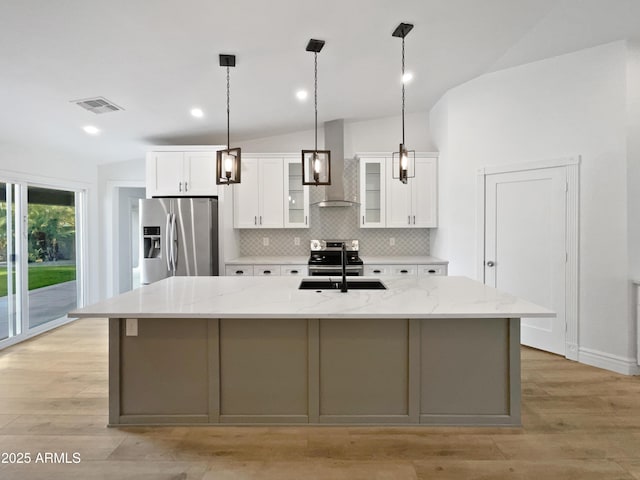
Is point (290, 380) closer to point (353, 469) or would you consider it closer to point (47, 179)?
point (353, 469)

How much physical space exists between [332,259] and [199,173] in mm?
1955

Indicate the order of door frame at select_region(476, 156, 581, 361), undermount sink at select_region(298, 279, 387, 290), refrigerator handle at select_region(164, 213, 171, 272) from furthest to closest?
refrigerator handle at select_region(164, 213, 171, 272), door frame at select_region(476, 156, 581, 361), undermount sink at select_region(298, 279, 387, 290)

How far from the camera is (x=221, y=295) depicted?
2729 millimetres

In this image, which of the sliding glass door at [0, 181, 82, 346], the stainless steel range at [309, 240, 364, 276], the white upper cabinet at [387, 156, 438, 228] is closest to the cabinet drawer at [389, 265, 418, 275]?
the stainless steel range at [309, 240, 364, 276]

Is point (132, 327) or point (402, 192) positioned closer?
point (132, 327)

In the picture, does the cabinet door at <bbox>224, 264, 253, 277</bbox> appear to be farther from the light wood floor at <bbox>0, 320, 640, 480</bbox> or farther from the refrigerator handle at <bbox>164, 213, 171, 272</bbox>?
the light wood floor at <bbox>0, 320, 640, 480</bbox>

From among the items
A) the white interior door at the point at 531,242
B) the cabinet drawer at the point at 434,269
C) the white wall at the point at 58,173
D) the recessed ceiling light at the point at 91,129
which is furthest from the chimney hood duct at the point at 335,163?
the white wall at the point at 58,173

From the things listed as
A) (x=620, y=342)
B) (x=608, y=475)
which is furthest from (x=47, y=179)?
(x=620, y=342)

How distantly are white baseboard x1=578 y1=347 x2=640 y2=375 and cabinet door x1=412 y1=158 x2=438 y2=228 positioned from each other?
2.17 m

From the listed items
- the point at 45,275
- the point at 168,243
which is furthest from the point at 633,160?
the point at 45,275

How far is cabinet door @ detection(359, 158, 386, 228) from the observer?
17.1ft

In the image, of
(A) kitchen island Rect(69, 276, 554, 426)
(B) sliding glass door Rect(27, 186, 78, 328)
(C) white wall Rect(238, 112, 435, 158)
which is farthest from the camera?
(C) white wall Rect(238, 112, 435, 158)

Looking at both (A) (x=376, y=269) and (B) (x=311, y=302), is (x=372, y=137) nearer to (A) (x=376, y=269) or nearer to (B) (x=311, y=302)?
(A) (x=376, y=269)

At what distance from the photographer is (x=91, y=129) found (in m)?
4.38
